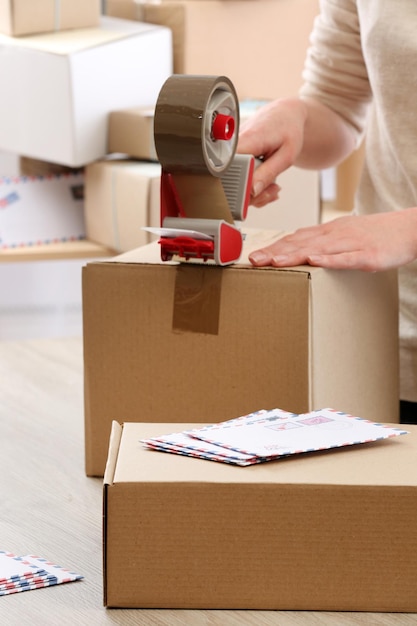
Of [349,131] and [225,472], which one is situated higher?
[349,131]

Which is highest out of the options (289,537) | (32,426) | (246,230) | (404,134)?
(404,134)

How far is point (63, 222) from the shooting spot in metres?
2.41

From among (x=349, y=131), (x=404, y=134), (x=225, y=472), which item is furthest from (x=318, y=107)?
(x=225, y=472)

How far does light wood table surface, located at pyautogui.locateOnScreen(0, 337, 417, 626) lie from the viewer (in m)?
0.82

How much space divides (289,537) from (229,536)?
0.15ft

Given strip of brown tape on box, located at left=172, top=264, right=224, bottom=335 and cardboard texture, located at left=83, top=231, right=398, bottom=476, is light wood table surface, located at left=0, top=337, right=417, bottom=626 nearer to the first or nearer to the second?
cardboard texture, located at left=83, top=231, right=398, bottom=476

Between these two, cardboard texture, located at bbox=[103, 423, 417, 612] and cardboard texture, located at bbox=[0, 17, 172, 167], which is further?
cardboard texture, located at bbox=[0, 17, 172, 167]

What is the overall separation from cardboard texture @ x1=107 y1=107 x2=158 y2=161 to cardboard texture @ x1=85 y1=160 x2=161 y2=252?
3 centimetres

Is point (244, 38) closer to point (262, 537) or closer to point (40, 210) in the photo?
point (40, 210)

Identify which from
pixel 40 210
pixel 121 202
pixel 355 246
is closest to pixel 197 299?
pixel 355 246

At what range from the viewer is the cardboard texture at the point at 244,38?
2314 mm

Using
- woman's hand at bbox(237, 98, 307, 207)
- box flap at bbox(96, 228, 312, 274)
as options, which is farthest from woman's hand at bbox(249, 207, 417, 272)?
woman's hand at bbox(237, 98, 307, 207)

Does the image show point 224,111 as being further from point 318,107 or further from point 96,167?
point 96,167

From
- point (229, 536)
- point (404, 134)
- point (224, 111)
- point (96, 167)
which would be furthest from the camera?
point (96, 167)
